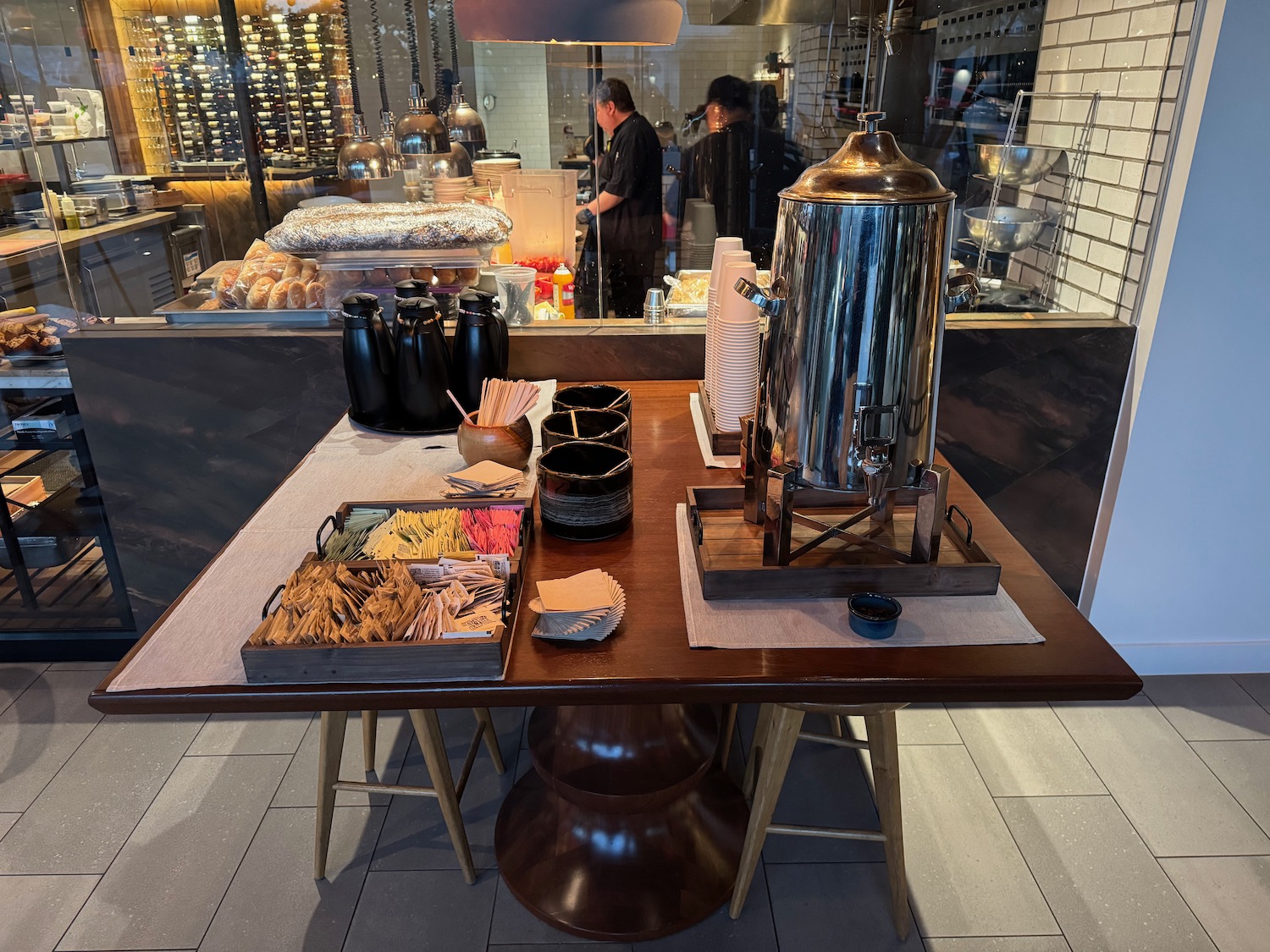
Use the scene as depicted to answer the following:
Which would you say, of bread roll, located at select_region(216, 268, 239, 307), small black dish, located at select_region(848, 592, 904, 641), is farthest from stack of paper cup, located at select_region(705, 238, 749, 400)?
bread roll, located at select_region(216, 268, 239, 307)

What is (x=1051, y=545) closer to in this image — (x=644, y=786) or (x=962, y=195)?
(x=962, y=195)

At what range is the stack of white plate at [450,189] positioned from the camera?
2.19 metres

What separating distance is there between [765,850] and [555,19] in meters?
1.77

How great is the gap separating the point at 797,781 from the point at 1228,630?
1.40 metres

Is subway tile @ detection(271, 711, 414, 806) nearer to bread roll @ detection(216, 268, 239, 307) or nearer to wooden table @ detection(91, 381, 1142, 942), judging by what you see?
wooden table @ detection(91, 381, 1142, 942)

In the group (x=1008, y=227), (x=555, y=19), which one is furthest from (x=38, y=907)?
(x=1008, y=227)

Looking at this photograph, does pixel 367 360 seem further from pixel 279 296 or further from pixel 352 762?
pixel 352 762

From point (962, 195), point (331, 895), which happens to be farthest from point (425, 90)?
point (331, 895)

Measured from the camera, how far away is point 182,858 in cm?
190

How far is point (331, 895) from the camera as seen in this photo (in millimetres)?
1809

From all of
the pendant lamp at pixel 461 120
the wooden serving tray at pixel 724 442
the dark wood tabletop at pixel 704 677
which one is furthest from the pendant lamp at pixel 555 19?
the dark wood tabletop at pixel 704 677

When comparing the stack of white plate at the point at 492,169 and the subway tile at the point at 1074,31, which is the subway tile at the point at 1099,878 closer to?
the subway tile at the point at 1074,31

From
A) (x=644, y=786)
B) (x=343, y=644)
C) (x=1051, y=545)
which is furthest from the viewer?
(x=1051, y=545)

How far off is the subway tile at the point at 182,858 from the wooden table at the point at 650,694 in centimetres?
62
